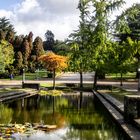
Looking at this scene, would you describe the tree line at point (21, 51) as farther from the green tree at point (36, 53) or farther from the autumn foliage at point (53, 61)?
the autumn foliage at point (53, 61)

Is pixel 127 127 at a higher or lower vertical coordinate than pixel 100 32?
lower

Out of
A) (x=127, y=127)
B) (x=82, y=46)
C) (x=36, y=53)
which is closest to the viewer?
(x=127, y=127)

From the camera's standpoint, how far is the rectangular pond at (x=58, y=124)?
1596 centimetres

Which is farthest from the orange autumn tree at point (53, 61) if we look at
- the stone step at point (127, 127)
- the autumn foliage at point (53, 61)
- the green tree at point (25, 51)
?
the green tree at point (25, 51)

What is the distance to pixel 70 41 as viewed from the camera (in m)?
50.9

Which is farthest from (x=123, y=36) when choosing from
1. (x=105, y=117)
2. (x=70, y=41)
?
(x=105, y=117)

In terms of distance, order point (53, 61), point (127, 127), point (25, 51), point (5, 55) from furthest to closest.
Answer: point (25, 51), point (5, 55), point (53, 61), point (127, 127)

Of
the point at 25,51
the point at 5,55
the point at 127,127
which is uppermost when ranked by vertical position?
the point at 25,51

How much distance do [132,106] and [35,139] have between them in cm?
530

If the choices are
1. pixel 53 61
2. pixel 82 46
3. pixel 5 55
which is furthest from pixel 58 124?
pixel 5 55

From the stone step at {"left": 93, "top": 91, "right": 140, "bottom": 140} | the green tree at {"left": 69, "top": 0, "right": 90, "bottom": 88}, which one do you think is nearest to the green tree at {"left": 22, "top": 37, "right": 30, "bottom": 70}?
the green tree at {"left": 69, "top": 0, "right": 90, "bottom": 88}

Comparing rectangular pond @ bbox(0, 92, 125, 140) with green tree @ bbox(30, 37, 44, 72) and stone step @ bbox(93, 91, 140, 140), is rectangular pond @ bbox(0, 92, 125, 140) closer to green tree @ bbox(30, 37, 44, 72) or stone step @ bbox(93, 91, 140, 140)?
stone step @ bbox(93, 91, 140, 140)

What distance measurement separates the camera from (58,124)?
63.3 ft

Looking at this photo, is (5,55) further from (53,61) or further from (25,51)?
(53,61)
